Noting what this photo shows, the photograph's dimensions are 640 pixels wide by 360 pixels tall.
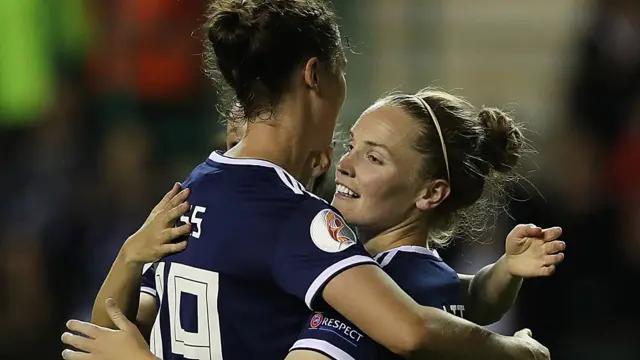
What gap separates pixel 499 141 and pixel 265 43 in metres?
0.70

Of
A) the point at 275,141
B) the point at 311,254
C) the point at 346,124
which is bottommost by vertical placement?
the point at 346,124

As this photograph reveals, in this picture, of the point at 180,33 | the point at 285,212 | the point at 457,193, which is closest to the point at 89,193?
the point at 180,33

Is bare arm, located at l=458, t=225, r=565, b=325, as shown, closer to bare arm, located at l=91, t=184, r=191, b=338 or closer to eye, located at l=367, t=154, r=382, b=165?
eye, located at l=367, t=154, r=382, b=165

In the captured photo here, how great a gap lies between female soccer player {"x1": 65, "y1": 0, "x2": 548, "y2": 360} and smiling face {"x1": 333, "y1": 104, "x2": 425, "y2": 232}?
0.21m

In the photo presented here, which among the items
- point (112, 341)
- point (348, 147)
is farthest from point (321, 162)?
point (112, 341)

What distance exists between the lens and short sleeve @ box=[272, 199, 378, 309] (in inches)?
73.8

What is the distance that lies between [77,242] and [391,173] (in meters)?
3.07

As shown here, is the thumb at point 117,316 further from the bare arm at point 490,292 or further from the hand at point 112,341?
the bare arm at point 490,292

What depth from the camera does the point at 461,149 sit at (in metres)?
2.38

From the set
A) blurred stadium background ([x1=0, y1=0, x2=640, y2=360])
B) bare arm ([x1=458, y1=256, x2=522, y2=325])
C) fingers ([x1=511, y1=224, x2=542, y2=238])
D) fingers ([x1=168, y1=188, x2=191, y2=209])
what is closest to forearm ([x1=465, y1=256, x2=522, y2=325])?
bare arm ([x1=458, y1=256, x2=522, y2=325])

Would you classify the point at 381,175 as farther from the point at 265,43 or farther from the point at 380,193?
the point at 265,43
